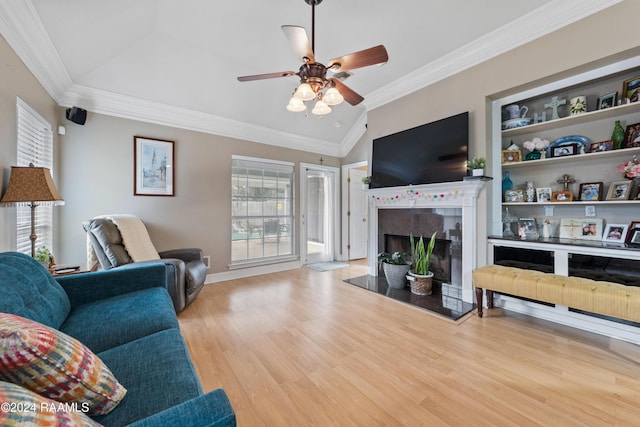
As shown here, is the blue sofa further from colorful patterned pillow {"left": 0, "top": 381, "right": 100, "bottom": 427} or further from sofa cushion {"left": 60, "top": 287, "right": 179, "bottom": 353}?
colorful patterned pillow {"left": 0, "top": 381, "right": 100, "bottom": 427}

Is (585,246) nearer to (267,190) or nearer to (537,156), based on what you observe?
(537,156)

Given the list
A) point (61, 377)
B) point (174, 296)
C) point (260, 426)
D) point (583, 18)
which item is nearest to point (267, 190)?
point (174, 296)

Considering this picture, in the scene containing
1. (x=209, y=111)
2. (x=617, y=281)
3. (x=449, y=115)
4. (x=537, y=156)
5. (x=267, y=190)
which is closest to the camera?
(x=617, y=281)

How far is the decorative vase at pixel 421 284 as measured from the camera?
303 cm

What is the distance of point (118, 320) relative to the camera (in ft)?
4.60

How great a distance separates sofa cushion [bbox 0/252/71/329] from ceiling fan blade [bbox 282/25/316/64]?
1963 millimetres

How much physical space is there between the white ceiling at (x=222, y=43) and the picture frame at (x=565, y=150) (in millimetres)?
1080

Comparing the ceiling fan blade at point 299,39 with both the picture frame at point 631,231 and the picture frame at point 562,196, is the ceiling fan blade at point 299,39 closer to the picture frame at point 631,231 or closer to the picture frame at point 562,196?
the picture frame at point 562,196

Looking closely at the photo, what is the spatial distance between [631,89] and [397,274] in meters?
2.75

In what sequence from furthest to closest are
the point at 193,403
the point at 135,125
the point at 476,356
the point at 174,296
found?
the point at 135,125
the point at 174,296
the point at 476,356
the point at 193,403

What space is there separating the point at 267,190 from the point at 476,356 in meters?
3.60

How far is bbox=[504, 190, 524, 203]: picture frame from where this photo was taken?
9.05 feet

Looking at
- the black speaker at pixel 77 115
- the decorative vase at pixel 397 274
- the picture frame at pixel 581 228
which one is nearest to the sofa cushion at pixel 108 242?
the black speaker at pixel 77 115

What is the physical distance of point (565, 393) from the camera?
150cm
